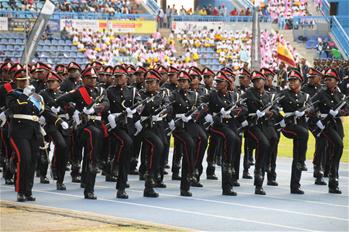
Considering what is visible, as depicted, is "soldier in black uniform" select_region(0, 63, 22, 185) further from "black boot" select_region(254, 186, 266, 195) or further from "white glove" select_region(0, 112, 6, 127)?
"black boot" select_region(254, 186, 266, 195)

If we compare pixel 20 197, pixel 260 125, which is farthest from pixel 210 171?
pixel 20 197

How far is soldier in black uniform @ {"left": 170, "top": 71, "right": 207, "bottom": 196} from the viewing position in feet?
51.2

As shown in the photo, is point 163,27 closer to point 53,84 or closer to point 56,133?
point 56,133

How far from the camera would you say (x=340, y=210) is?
47.0ft

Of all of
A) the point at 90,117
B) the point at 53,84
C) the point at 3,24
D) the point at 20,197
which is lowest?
the point at 20,197

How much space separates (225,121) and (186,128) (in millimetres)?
671

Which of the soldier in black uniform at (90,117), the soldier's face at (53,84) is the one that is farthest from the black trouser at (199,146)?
the soldier's face at (53,84)

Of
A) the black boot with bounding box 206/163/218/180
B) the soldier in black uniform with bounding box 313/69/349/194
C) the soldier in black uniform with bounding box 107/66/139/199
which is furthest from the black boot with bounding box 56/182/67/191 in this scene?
the soldier in black uniform with bounding box 313/69/349/194

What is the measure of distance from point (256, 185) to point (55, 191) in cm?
304

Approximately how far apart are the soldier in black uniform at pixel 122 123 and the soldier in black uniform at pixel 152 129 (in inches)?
7.3

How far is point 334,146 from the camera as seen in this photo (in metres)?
16.6

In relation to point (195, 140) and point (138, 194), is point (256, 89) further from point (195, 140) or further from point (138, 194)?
point (138, 194)

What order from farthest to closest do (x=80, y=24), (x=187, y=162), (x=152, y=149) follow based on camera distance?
(x=80, y=24), (x=187, y=162), (x=152, y=149)

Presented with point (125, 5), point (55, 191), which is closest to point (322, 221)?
point (55, 191)
